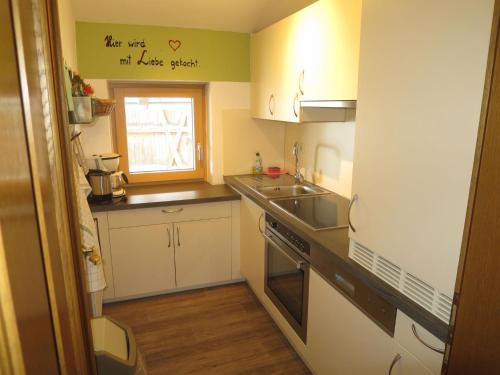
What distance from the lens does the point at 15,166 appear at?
0.44 meters

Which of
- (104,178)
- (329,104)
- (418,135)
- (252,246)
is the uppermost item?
(329,104)

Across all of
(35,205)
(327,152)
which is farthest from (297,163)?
(35,205)

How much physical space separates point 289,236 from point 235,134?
4.44 ft

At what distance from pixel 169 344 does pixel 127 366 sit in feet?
3.74

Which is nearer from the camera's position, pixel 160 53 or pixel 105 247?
pixel 105 247

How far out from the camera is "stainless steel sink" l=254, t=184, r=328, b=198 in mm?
2778

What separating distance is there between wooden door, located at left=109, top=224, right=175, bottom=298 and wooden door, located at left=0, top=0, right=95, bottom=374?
78.4 inches

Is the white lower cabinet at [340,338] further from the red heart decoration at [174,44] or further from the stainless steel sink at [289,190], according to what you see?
the red heart decoration at [174,44]

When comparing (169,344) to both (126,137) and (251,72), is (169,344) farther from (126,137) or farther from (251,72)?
(251,72)

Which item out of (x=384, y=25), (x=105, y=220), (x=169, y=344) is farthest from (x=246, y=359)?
(x=384, y=25)

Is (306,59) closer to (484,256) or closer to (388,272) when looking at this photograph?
(388,272)

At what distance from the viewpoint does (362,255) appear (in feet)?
4.85

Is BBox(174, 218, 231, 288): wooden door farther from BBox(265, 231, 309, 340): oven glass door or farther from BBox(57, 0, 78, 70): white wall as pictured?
BBox(57, 0, 78, 70): white wall

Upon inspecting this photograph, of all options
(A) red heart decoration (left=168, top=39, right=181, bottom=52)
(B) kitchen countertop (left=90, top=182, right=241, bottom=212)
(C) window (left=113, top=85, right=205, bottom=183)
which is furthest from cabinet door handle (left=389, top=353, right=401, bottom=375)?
(A) red heart decoration (left=168, top=39, right=181, bottom=52)
